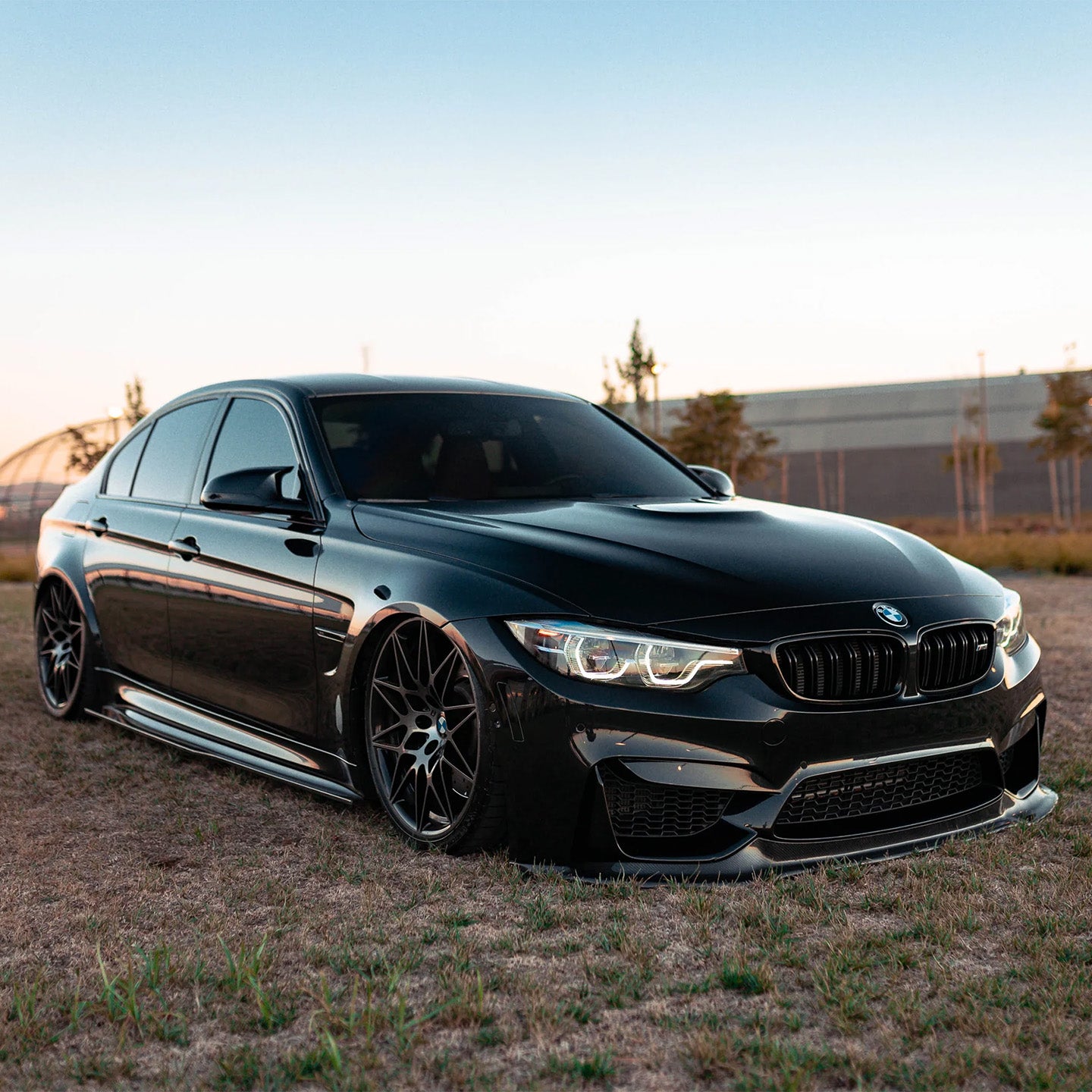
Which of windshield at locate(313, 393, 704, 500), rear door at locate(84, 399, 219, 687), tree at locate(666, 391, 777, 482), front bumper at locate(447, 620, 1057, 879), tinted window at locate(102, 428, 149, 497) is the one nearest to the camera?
front bumper at locate(447, 620, 1057, 879)

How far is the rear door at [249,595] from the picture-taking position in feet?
14.2

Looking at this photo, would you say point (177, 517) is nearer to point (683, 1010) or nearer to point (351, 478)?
point (351, 478)

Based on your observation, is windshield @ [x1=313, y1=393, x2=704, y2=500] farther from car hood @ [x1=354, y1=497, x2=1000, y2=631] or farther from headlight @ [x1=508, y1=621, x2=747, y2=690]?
headlight @ [x1=508, y1=621, x2=747, y2=690]

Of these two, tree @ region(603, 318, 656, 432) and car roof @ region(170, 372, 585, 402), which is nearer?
car roof @ region(170, 372, 585, 402)

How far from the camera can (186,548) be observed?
5039 mm

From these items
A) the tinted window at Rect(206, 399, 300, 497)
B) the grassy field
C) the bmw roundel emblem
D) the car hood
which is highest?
the tinted window at Rect(206, 399, 300, 497)

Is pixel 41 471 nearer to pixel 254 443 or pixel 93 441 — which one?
pixel 93 441

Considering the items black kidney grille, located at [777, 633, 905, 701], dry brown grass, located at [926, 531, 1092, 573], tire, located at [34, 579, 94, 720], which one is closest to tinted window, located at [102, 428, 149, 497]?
tire, located at [34, 579, 94, 720]

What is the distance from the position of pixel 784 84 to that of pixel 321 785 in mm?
8397

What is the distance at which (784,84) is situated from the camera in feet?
35.3

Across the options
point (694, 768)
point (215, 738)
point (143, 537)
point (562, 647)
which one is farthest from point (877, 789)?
point (143, 537)

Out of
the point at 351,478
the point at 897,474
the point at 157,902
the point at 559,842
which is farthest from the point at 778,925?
the point at 897,474

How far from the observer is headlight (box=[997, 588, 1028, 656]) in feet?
13.2

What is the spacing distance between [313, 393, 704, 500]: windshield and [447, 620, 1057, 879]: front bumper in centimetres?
115
